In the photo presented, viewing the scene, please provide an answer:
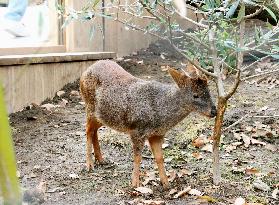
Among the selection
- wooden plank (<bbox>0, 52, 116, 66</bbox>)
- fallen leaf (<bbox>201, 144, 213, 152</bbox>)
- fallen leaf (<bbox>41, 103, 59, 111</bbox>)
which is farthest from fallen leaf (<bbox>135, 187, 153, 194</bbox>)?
fallen leaf (<bbox>41, 103, 59, 111</bbox>)

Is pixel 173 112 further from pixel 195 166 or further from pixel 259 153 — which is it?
pixel 259 153

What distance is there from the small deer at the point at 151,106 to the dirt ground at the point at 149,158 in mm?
264

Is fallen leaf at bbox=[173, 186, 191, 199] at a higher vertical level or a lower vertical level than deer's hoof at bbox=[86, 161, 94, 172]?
higher

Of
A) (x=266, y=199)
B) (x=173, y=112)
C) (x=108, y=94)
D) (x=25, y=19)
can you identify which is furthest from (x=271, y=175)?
(x=25, y=19)

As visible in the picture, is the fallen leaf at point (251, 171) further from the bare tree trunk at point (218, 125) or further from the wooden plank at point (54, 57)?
the wooden plank at point (54, 57)

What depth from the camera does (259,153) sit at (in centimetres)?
473

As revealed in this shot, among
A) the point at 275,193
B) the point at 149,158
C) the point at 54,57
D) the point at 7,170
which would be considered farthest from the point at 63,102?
the point at 7,170

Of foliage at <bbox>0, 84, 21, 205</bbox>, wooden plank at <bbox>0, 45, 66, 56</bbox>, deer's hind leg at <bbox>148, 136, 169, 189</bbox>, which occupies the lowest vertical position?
deer's hind leg at <bbox>148, 136, 169, 189</bbox>

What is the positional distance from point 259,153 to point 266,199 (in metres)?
1.12

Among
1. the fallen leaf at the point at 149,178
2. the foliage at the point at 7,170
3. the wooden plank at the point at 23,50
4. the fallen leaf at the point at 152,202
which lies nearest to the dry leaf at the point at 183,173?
the fallen leaf at the point at 149,178

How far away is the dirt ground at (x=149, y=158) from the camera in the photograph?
12.1ft

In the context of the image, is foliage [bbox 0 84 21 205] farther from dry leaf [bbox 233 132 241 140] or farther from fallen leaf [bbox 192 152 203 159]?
dry leaf [bbox 233 132 241 140]

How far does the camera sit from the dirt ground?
370 cm

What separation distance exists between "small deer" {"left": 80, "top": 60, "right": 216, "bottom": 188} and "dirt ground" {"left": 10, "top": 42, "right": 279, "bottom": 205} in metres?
0.26
